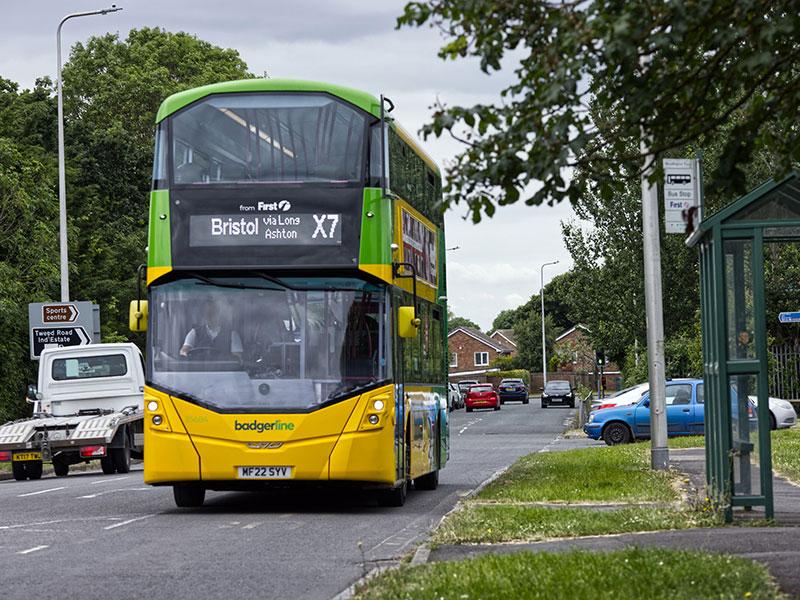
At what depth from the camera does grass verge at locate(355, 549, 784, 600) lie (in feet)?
29.6

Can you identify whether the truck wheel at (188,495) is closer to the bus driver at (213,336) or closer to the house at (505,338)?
the bus driver at (213,336)

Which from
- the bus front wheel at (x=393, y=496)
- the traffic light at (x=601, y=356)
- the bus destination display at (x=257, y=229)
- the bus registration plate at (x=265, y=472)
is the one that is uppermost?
the bus destination display at (x=257, y=229)

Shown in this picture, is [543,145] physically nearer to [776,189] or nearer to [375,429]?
[776,189]

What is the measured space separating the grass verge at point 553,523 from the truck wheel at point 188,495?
417cm

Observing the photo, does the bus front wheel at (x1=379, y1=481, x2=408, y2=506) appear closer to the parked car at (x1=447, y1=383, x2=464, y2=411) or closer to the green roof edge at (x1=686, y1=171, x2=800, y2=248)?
the green roof edge at (x1=686, y1=171, x2=800, y2=248)

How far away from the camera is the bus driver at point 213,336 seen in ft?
56.0

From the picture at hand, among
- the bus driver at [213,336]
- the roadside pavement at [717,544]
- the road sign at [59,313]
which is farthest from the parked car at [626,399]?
the roadside pavement at [717,544]

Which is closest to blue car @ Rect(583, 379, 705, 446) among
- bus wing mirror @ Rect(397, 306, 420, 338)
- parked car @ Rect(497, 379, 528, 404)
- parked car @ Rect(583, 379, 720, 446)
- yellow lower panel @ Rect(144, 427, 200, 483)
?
parked car @ Rect(583, 379, 720, 446)

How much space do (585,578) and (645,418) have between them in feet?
90.0

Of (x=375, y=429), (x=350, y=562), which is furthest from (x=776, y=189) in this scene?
(x=375, y=429)

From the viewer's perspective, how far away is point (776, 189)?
42.0 ft

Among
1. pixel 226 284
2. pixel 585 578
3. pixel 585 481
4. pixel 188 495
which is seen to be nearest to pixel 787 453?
pixel 585 481

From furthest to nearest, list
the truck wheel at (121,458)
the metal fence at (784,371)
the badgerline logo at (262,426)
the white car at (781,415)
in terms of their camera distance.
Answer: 1. the metal fence at (784,371)
2. the white car at (781,415)
3. the truck wheel at (121,458)
4. the badgerline logo at (262,426)

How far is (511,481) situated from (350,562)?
333 inches
